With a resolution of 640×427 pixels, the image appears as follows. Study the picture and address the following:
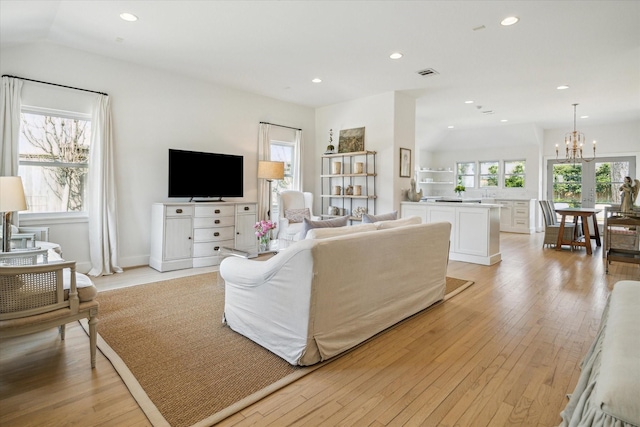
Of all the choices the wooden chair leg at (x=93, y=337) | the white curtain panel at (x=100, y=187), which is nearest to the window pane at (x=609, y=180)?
the wooden chair leg at (x=93, y=337)

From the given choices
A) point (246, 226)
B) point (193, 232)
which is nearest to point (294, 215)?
point (246, 226)

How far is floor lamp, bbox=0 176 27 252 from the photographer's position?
2.44 m

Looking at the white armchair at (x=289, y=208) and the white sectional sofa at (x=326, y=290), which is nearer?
the white sectional sofa at (x=326, y=290)

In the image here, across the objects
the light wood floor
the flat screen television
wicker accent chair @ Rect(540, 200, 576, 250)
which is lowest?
the light wood floor

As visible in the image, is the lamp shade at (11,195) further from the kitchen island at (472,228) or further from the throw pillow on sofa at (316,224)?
the kitchen island at (472,228)

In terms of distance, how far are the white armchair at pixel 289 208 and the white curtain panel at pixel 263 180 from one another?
445 mm

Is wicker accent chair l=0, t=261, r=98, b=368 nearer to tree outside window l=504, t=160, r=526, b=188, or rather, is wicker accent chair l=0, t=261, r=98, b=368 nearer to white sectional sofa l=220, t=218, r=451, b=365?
white sectional sofa l=220, t=218, r=451, b=365

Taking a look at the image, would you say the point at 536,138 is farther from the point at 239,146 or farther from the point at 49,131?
the point at 49,131

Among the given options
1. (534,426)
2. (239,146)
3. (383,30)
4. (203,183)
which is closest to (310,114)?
(239,146)

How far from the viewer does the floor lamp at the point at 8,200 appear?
8.00 ft

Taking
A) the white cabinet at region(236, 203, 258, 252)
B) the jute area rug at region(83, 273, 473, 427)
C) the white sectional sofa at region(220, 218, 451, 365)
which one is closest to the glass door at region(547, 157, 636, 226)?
the white cabinet at region(236, 203, 258, 252)

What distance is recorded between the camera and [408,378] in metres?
2.05

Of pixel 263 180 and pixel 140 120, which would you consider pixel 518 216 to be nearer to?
pixel 263 180

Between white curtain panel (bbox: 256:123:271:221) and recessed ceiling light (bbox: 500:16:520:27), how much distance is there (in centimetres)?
408
